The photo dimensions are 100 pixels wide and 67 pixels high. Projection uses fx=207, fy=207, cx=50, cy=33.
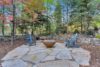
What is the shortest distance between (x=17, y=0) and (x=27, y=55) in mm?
2283

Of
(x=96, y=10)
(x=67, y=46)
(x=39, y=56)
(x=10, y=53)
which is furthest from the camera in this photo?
(x=96, y=10)

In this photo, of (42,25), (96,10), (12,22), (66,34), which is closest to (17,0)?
(12,22)

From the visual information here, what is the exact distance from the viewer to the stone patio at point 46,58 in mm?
5116

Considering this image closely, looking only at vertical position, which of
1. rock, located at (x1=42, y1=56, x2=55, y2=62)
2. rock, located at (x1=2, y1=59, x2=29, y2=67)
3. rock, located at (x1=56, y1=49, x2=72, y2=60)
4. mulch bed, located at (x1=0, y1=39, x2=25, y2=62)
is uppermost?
mulch bed, located at (x1=0, y1=39, x2=25, y2=62)

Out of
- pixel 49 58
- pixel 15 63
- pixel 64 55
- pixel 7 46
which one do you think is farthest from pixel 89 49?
pixel 7 46

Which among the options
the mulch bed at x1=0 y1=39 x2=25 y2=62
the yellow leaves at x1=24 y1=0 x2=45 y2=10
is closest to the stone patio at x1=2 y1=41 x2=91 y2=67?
the mulch bed at x1=0 y1=39 x2=25 y2=62

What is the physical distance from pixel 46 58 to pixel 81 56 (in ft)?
3.21

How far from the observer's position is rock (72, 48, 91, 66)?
208 inches

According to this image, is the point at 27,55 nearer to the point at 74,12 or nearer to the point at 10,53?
the point at 10,53

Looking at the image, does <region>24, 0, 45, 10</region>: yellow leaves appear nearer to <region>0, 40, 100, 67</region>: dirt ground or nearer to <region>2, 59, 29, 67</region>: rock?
<region>0, 40, 100, 67</region>: dirt ground

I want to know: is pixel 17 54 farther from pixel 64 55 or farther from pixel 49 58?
pixel 64 55

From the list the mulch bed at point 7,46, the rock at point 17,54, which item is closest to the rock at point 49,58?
the rock at point 17,54

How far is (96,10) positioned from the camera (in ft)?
28.1

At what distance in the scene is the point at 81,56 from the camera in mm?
5629
